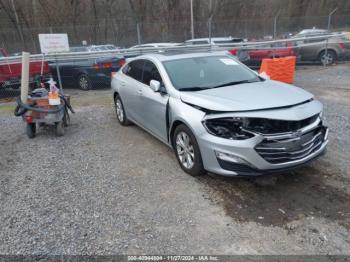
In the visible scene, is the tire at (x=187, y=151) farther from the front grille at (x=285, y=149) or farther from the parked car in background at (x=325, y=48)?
the parked car in background at (x=325, y=48)

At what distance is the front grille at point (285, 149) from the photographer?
3.37 m

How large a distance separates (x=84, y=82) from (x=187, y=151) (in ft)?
27.7

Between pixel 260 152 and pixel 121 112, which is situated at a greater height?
pixel 260 152

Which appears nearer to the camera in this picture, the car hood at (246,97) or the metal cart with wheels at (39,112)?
the car hood at (246,97)

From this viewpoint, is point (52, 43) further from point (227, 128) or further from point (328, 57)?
point (328, 57)

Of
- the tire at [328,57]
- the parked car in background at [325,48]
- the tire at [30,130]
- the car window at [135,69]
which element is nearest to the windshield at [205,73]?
the car window at [135,69]

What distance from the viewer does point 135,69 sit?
5.81m

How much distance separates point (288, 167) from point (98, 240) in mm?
2253

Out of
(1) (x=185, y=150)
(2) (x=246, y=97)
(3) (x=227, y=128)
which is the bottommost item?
(1) (x=185, y=150)

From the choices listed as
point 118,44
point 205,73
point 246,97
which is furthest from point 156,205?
point 118,44

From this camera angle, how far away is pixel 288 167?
3469 mm

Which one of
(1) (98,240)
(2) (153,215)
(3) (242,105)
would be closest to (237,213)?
(2) (153,215)

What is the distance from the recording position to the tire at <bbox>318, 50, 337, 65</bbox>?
45.3ft

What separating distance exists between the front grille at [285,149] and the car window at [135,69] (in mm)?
2909
